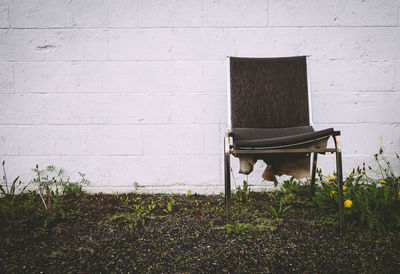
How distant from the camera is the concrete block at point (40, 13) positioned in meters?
2.04

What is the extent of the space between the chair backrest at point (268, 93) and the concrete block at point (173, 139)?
0.50 meters

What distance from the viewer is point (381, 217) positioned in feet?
4.54

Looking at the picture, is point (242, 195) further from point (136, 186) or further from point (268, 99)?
point (136, 186)

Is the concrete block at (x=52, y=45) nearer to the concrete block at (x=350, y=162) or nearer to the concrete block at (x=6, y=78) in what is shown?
the concrete block at (x=6, y=78)

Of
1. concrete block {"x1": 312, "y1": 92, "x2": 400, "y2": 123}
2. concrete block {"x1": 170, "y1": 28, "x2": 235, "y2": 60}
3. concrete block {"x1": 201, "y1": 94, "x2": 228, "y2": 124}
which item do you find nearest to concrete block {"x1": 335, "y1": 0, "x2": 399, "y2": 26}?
concrete block {"x1": 312, "y1": 92, "x2": 400, "y2": 123}

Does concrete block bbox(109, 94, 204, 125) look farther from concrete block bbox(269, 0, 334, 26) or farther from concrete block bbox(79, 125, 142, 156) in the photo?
concrete block bbox(269, 0, 334, 26)

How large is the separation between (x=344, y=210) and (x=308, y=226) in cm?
24

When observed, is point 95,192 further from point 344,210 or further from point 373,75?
point 373,75

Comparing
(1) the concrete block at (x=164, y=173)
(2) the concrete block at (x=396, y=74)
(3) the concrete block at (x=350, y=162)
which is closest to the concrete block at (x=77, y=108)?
(1) the concrete block at (x=164, y=173)

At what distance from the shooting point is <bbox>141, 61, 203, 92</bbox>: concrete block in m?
2.09

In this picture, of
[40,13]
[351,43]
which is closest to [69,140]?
[40,13]

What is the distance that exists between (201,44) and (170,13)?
14.6 inches

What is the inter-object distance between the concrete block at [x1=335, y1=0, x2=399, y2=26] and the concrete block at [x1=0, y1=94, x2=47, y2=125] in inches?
105

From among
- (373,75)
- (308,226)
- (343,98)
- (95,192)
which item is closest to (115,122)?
(95,192)
